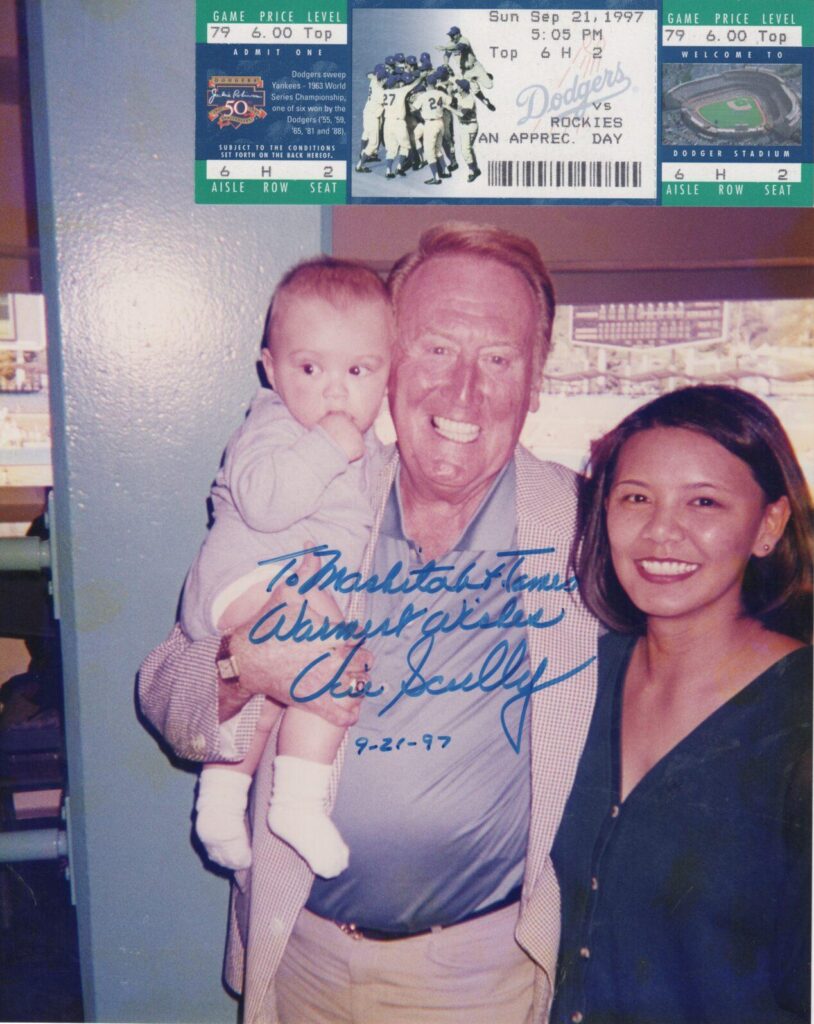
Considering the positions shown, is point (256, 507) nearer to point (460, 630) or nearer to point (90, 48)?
point (460, 630)

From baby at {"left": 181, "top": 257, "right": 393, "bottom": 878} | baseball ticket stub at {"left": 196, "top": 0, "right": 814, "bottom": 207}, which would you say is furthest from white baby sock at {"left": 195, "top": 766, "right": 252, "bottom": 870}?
baseball ticket stub at {"left": 196, "top": 0, "right": 814, "bottom": 207}

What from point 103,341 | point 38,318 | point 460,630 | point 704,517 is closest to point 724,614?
point 704,517

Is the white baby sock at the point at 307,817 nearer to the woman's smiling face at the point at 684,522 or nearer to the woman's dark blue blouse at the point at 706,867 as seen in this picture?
the woman's dark blue blouse at the point at 706,867

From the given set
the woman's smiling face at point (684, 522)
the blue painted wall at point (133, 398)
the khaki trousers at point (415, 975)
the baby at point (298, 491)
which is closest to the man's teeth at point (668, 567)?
the woman's smiling face at point (684, 522)

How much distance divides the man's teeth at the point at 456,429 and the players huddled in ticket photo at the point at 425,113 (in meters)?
0.35

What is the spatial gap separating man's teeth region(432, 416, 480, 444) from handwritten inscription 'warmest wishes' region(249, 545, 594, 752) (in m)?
0.17

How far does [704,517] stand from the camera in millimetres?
1119

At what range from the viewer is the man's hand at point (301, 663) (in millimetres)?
1164

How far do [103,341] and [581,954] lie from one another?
1120mm

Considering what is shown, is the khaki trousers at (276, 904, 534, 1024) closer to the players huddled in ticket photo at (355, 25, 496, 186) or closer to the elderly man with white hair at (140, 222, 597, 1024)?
the elderly man with white hair at (140, 222, 597, 1024)

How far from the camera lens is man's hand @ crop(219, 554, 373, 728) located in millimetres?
1164

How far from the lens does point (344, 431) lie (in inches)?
44.6

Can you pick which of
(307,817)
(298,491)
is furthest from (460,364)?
(307,817)

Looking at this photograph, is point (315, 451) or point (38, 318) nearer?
point (315, 451)
